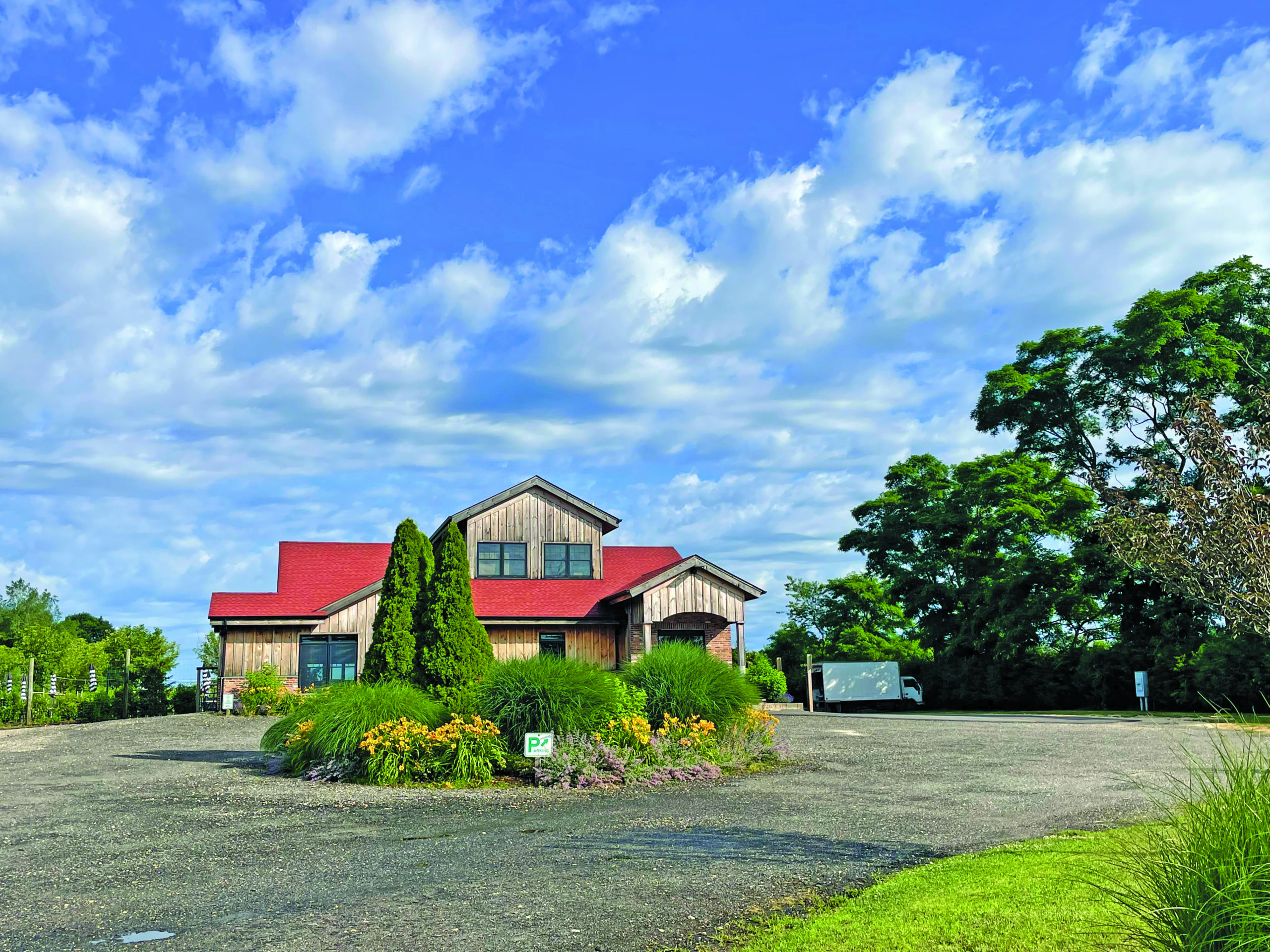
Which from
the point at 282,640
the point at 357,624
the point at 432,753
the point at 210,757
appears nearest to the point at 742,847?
the point at 432,753

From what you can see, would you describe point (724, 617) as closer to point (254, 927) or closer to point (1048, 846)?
point (1048, 846)

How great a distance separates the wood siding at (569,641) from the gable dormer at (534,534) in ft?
6.85

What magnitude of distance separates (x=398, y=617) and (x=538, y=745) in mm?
4083

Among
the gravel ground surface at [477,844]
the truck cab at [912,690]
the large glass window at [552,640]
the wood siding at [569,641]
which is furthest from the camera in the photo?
the truck cab at [912,690]

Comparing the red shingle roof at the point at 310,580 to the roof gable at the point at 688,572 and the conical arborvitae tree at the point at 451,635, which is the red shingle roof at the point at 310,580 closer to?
the roof gable at the point at 688,572

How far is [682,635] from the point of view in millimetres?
31047

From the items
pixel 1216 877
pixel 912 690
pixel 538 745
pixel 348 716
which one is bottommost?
pixel 912 690

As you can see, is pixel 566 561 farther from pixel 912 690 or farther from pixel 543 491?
pixel 912 690

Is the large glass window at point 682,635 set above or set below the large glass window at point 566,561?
below

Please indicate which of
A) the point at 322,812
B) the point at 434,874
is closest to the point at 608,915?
the point at 434,874

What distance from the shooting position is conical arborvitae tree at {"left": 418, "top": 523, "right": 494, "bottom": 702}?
16172 mm

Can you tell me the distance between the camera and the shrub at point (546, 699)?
14.6 metres

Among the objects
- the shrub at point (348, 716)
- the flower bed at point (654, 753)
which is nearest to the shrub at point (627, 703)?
the flower bed at point (654, 753)

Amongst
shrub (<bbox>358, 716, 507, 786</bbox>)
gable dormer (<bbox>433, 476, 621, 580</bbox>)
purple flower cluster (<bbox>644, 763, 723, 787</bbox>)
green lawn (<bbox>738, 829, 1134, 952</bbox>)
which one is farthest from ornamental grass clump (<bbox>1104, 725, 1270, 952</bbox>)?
gable dormer (<bbox>433, 476, 621, 580</bbox>)
